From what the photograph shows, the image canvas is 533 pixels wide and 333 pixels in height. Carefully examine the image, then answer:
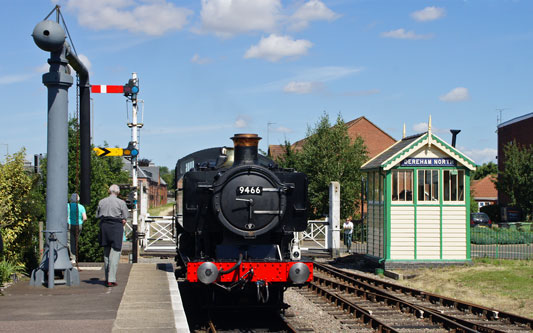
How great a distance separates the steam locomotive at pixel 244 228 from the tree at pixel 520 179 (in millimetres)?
36955

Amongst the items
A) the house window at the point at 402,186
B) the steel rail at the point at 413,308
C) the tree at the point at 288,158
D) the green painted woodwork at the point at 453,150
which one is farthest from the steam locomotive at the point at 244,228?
the tree at the point at 288,158

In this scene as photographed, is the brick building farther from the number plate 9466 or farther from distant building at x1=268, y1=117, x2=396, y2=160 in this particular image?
the number plate 9466

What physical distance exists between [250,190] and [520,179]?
125 ft

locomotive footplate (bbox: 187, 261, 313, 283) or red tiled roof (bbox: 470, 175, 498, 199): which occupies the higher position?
red tiled roof (bbox: 470, 175, 498, 199)

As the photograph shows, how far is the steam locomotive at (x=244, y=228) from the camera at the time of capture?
31.6ft

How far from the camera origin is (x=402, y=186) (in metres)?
18.5

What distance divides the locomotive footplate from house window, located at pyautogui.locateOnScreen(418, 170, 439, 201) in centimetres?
946

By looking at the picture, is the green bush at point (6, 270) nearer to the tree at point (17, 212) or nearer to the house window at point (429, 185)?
the tree at point (17, 212)

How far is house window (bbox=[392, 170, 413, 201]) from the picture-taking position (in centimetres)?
1836

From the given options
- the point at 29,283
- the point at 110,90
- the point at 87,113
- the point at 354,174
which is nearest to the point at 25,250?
the point at 29,283

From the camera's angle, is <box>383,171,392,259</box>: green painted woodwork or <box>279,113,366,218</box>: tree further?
<box>279,113,366,218</box>: tree

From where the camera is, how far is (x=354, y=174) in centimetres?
3838

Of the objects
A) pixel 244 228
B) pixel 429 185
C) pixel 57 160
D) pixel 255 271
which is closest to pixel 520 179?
pixel 429 185

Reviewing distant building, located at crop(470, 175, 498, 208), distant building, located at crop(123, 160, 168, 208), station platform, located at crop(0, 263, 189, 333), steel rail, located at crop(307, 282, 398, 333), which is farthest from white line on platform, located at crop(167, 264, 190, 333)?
distant building, located at crop(123, 160, 168, 208)
